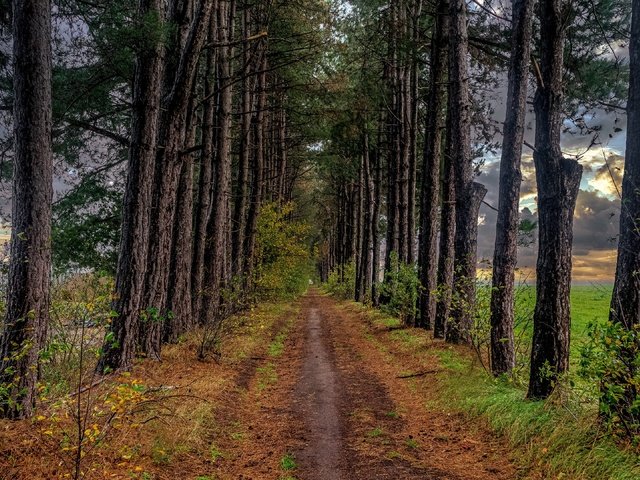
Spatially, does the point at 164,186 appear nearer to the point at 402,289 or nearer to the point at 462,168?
the point at 462,168

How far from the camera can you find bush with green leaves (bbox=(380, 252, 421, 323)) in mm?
16688

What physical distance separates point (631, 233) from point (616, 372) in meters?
1.60

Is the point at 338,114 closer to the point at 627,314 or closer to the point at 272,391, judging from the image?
the point at 272,391

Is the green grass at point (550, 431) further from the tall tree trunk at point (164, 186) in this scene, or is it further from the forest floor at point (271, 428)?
the tall tree trunk at point (164, 186)

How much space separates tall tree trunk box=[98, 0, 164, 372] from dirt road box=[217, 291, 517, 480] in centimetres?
236

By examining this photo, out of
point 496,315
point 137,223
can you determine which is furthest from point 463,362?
point 137,223

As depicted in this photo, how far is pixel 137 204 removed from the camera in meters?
8.55

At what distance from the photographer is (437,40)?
45.6ft

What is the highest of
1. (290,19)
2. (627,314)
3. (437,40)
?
(290,19)

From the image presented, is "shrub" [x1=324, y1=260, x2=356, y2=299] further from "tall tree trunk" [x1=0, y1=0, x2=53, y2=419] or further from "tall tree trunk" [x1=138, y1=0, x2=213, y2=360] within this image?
"tall tree trunk" [x1=0, y1=0, x2=53, y2=419]

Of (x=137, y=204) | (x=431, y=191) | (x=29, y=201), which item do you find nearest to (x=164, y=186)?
(x=137, y=204)

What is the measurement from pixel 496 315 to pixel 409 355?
4.06 metres

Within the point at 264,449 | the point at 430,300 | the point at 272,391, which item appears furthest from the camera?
the point at 430,300

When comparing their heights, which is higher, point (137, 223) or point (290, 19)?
point (290, 19)
